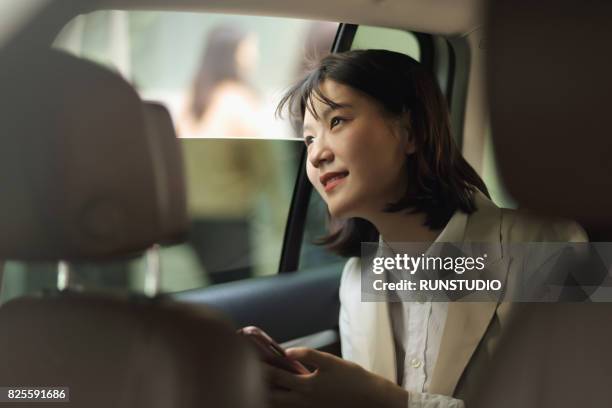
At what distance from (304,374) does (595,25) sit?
676mm

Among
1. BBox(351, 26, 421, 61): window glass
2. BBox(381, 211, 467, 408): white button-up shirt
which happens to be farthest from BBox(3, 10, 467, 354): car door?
BBox(381, 211, 467, 408): white button-up shirt

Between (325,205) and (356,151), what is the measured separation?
4.7 inches

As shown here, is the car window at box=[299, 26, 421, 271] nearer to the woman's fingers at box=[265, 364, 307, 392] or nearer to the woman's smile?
the woman's smile

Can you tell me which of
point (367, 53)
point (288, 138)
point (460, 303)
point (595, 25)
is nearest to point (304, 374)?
point (460, 303)

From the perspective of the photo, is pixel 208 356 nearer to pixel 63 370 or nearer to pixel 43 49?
Result: pixel 63 370

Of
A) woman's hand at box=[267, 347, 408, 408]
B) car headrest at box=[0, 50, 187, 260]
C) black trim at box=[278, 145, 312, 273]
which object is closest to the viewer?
car headrest at box=[0, 50, 187, 260]

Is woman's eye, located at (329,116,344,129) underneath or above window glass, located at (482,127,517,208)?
above

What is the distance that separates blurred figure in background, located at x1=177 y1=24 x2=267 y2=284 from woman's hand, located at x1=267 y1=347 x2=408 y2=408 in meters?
0.20

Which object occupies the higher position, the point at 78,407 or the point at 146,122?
the point at 146,122

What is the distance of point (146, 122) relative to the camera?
0.95 metres

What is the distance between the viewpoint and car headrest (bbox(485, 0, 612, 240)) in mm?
981

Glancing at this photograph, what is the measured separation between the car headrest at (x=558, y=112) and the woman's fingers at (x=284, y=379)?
42 cm

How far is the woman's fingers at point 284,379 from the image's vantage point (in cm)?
103

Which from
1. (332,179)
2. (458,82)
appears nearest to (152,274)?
(332,179)
